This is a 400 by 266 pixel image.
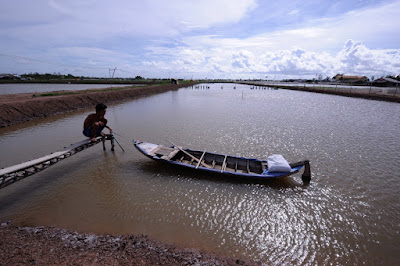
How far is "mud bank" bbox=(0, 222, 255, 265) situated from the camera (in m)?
4.20

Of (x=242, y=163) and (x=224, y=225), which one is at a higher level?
(x=242, y=163)

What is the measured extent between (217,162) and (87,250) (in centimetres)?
624

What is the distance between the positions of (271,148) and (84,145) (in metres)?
10.8

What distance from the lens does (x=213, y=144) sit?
13125 millimetres

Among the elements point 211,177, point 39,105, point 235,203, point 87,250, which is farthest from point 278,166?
point 39,105

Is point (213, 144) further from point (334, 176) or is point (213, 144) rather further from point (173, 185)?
point (334, 176)

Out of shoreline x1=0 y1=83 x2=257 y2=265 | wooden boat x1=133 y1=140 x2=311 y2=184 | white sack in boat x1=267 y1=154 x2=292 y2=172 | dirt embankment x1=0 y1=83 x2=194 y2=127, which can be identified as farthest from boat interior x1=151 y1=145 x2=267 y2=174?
dirt embankment x1=0 y1=83 x2=194 y2=127

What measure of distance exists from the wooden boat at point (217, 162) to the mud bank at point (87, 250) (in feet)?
12.3

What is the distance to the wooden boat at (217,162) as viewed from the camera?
317 inches

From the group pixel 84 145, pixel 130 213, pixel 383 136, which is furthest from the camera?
pixel 383 136

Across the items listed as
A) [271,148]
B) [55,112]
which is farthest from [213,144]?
[55,112]

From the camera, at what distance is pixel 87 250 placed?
4559 mm

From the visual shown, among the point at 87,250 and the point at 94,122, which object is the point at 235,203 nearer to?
the point at 87,250

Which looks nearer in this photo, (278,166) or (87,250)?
(87,250)
